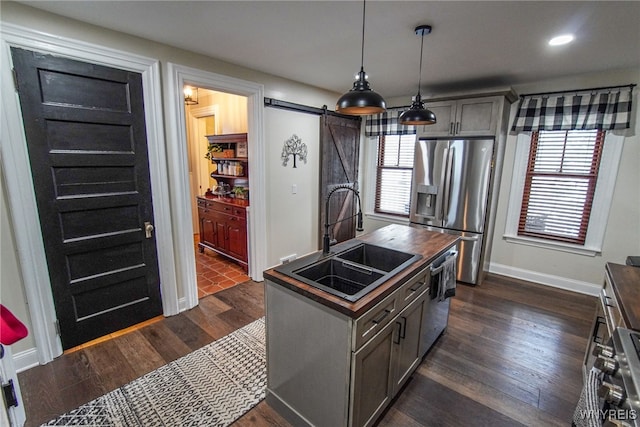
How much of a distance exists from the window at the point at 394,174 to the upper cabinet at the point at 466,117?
84cm

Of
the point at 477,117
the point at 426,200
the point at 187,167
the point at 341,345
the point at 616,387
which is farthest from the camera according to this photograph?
the point at 426,200

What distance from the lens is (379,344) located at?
1557mm

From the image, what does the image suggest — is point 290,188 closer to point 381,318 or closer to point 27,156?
point 27,156

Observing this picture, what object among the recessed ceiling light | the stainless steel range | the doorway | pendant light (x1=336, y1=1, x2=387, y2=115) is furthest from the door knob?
the recessed ceiling light

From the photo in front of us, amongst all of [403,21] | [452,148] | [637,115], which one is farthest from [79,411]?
[637,115]

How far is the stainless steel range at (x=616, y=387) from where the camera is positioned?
899mm

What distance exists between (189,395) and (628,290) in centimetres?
274

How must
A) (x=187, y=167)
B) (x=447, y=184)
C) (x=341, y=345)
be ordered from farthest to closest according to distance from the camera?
(x=447, y=184)
(x=187, y=167)
(x=341, y=345)

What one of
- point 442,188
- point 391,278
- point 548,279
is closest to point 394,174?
point 442,188

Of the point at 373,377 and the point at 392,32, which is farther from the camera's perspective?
the point at 392,32

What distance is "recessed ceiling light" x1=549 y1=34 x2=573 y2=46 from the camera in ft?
7.19

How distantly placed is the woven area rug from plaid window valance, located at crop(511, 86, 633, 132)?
3.94 m

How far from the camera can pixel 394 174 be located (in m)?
4.84

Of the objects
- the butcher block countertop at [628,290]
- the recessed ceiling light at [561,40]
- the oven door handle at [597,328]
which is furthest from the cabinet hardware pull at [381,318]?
the recessed ceiling light at [561,40]
